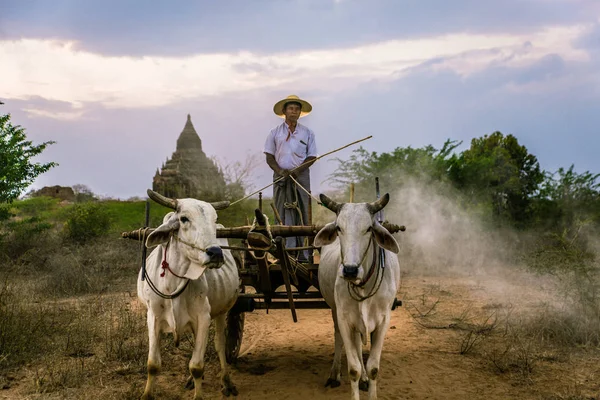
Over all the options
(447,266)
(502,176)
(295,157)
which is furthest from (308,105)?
(502,176)

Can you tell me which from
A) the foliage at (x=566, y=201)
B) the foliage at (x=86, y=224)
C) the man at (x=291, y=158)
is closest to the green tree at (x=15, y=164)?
the foliage at (x=86, y=224)

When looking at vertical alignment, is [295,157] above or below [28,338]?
above

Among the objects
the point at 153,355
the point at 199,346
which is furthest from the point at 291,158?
the point at 153,355

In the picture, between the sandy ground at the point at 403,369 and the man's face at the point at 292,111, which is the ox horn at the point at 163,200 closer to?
the sandy ground at the point at 403,369

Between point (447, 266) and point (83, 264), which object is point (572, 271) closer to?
point (447, 266)

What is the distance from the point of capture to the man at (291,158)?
6.53 m

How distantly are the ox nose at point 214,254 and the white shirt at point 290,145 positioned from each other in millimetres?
2791

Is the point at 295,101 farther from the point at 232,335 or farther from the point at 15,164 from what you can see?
the point at 15,164

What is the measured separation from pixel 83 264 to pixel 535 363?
9577 millimetres

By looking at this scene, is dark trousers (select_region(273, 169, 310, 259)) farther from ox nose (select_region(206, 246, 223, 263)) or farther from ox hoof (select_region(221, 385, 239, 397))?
ox nose (select_region(206, 246, 223, 263))

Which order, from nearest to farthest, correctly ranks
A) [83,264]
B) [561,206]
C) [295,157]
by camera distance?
[295,157], [83,264], [561,206]

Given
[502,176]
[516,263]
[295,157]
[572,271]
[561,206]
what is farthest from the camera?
[502,176]

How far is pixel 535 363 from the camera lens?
601 cm

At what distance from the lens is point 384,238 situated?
4375mm
